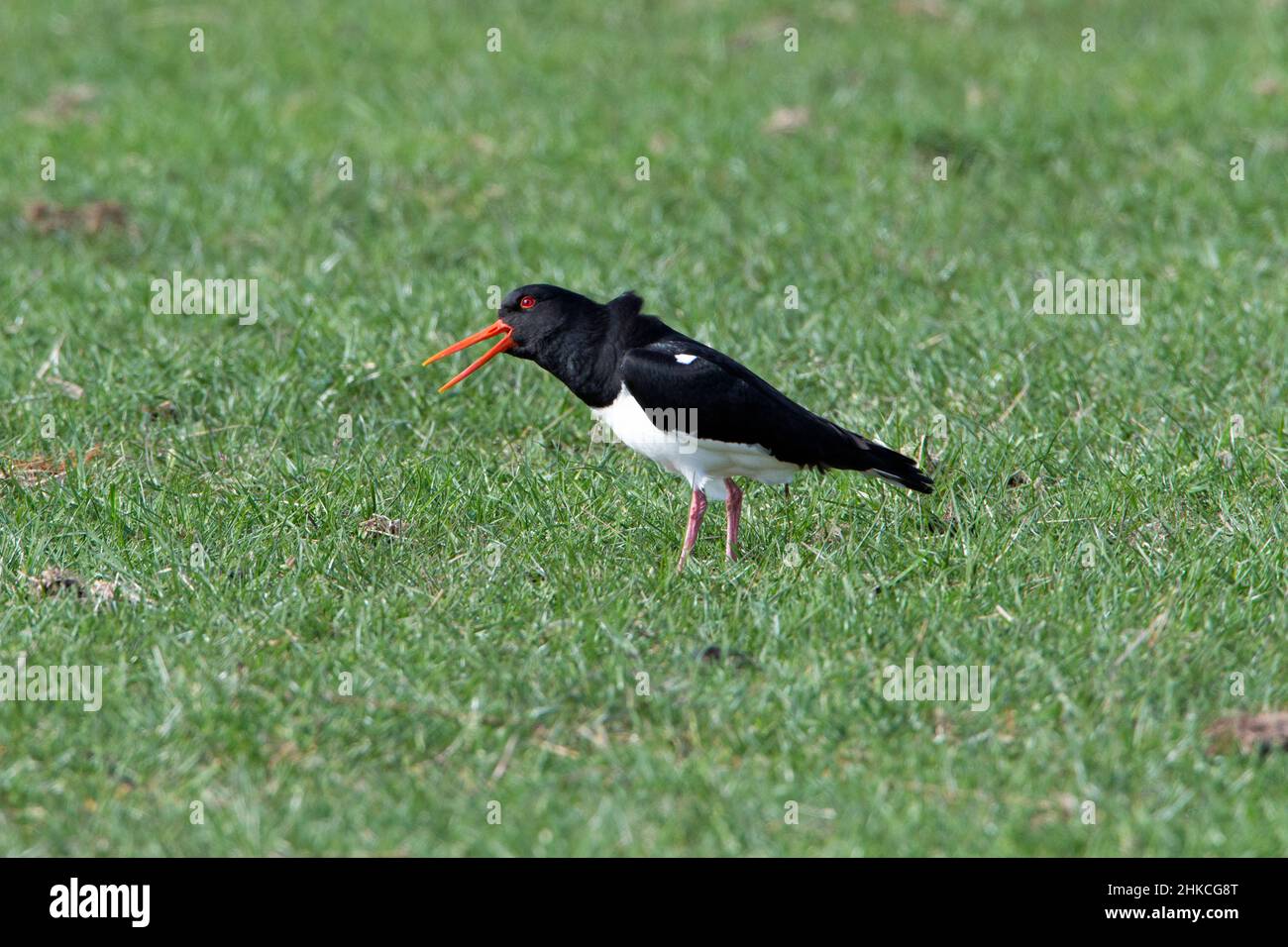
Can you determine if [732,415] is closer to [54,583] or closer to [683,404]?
[683,404]

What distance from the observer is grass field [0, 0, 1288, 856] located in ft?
14.0

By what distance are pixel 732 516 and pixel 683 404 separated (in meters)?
0.54

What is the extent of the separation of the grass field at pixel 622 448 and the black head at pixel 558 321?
610mm

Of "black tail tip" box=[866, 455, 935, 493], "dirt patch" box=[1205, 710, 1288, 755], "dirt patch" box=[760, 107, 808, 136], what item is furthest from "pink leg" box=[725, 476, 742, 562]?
"dirt patch" box=[760, 107, 808, 136]

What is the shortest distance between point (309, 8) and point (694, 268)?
17.8 ft

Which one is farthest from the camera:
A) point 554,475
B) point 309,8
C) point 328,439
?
point 309,8

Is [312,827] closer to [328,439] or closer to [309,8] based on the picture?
[328,439]

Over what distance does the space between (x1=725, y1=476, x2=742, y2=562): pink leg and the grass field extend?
9 cm

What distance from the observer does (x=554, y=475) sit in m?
6.23

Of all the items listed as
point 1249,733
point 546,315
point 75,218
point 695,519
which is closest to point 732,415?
point 695,519

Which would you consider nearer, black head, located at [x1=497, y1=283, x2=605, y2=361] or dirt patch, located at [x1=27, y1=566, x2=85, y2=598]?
dirt patch, located at [x1=27, y1=566, x2=85, y2=598]

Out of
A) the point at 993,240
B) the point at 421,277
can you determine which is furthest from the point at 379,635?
the point at 993,240

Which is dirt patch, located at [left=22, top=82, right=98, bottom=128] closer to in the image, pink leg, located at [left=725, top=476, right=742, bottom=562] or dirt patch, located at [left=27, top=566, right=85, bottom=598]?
dirt patch, located at [left=27, top=566, right=85, bottom=598]

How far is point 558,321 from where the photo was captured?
5621mm
